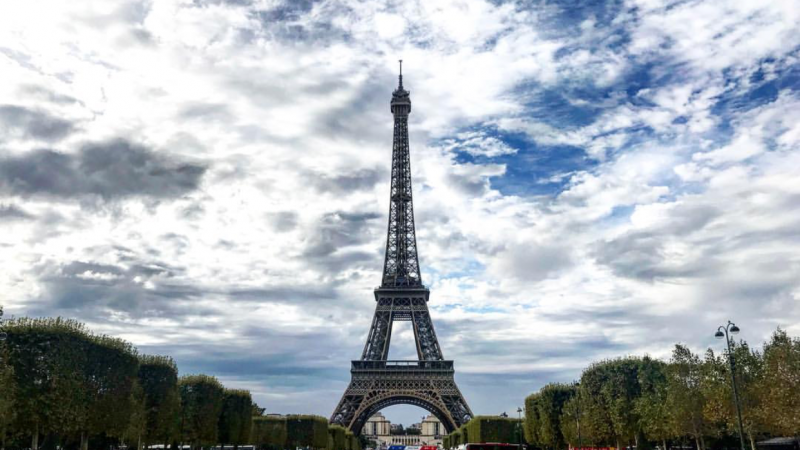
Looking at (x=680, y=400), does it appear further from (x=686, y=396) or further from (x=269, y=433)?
(x=269, y=433)

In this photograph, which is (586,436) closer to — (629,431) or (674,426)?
(629,431)

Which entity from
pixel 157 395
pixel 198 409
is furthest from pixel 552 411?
pixel 157 395

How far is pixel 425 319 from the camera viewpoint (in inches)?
4877

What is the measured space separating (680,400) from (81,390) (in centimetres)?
4960

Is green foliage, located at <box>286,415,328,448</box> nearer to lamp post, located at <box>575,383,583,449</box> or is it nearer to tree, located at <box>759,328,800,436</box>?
lamp post, located at <box>575,383,583,449</box>

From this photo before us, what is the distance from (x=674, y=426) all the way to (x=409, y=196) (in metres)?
75.9

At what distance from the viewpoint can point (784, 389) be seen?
43188 mm

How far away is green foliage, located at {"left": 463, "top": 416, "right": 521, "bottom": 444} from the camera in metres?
105

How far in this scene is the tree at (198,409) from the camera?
225ft

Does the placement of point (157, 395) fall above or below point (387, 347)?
below

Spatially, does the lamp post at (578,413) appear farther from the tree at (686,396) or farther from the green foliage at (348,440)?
the green foliage at (348,440)

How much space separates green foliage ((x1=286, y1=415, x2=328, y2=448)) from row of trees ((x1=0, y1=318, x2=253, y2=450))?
1401 inches

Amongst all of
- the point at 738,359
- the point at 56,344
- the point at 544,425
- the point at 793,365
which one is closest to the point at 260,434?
the point at 544,425

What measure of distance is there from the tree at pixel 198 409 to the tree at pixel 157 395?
201 inches
